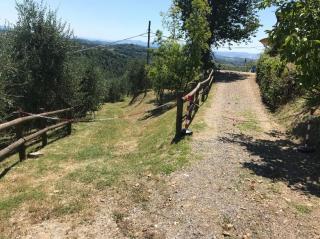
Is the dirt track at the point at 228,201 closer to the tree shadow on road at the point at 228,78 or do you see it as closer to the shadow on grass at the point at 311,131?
the shadow on grass at the point at 311,131

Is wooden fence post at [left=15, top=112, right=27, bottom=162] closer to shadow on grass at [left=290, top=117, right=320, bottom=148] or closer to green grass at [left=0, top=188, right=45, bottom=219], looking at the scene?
green grass at [left=0, top=188, right=45, bottom=219]

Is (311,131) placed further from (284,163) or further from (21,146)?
(21,146)

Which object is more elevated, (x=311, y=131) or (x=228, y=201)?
(x=311, y=131)

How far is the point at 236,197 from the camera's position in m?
7.86

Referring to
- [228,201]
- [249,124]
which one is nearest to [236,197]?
[228,201]

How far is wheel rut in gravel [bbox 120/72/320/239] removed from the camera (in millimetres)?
6695

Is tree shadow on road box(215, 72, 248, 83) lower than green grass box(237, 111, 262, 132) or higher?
higher

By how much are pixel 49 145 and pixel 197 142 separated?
639 centimetres

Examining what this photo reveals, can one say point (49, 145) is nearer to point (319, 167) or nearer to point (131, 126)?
point (131, 126)

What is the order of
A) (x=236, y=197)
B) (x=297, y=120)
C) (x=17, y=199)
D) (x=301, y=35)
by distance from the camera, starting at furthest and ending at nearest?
(x=297, y=120)
(x=301, y=35)
(x=17, y=199)
(x=236, y=197)

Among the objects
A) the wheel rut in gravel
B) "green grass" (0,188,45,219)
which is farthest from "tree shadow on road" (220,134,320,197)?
"green grass" (0,188,45,219)

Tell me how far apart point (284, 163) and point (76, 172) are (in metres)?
5.83

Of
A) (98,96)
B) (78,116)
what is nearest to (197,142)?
(78,116)

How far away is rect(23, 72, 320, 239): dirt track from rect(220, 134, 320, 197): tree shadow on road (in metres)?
0.02
